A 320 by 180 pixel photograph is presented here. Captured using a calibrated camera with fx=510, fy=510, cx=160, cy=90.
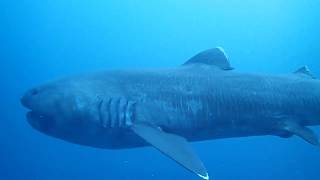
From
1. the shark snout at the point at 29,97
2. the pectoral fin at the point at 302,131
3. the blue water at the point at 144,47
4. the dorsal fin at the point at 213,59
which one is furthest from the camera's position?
the blue water at the point at 144,47

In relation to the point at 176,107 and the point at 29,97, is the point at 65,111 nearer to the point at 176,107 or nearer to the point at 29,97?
the point at 29,97

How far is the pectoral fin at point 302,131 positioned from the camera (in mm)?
5771

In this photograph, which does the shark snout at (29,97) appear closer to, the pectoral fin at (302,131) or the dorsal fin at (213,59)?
the dorsal fin at (213,59)

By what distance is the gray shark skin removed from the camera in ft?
16.9

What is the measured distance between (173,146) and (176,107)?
0.64m

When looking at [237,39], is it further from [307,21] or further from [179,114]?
[179,114]

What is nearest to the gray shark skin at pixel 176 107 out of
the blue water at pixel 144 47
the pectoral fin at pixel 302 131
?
the pectoral fin at pixel 302 131

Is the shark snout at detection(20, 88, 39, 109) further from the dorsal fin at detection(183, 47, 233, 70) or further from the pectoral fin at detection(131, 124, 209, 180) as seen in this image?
the dorsal fin at detection(183, 47, 233, 70)

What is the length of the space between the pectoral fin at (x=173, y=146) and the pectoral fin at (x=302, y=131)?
136 cm

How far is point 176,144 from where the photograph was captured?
5.00 m

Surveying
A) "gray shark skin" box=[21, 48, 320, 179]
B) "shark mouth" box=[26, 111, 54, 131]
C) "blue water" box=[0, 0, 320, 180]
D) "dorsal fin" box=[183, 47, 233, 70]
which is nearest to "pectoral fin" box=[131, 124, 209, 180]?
"gray shark skin" box=[21, 48, 320, 179]

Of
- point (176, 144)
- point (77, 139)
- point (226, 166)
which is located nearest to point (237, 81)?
point (176, 144)

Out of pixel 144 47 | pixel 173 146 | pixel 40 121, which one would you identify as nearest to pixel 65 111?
pixel 40 121

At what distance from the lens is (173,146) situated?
4945 mm
